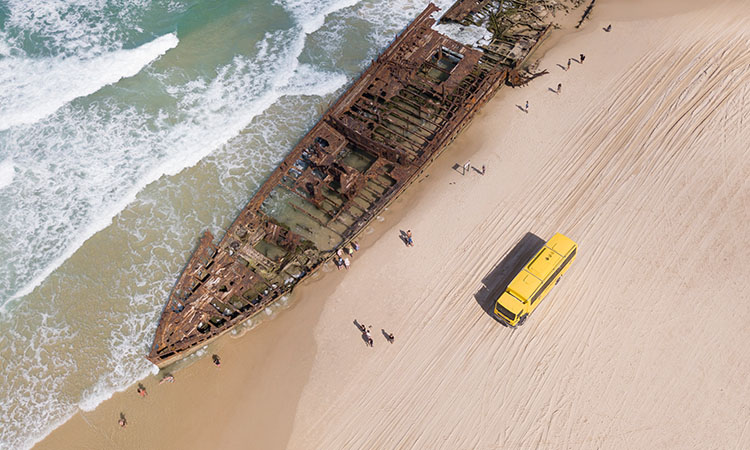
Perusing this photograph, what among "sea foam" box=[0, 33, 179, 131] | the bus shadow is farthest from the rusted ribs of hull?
"sea foam" box=[0, 33, 179, 131]

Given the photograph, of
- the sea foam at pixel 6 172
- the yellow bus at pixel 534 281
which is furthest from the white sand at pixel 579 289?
the sea foam at pixel 6 172

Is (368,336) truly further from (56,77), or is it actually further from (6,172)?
(56,77)

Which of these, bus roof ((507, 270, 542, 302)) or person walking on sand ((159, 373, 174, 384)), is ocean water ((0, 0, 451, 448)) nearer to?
person walking on sand ((159, 373, 174, 384))

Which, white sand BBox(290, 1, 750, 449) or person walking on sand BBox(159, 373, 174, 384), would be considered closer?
white sand BBox(290, 1, 750, 449)

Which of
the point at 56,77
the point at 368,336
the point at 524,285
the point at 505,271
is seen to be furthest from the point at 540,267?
the point at 56,77

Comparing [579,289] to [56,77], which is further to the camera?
[56,77]

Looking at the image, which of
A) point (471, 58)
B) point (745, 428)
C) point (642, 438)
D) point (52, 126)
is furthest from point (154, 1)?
point (745, 428)

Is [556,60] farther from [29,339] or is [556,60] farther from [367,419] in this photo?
[29,339]
